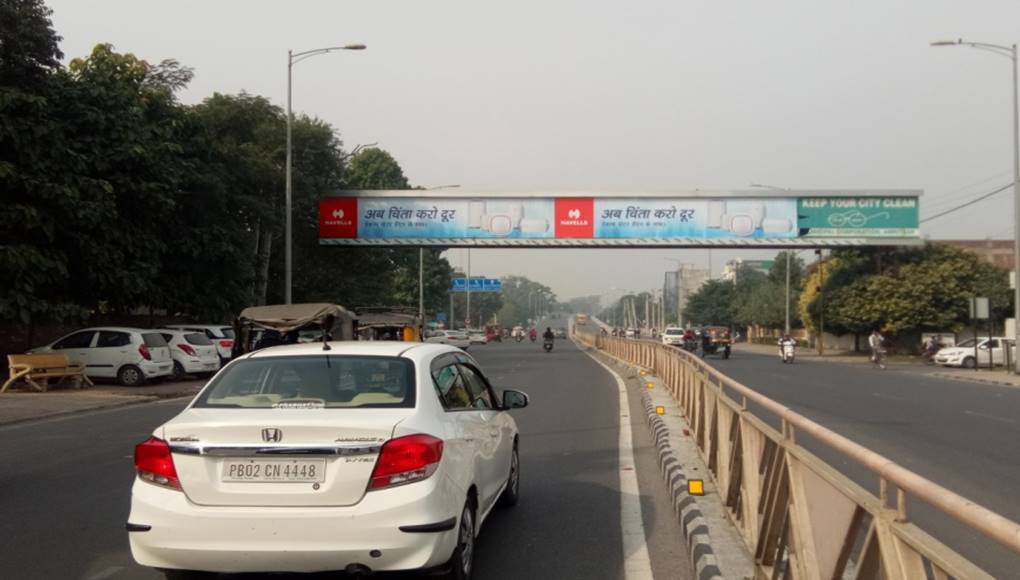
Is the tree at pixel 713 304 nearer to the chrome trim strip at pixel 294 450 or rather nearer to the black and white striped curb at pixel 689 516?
the black and white striped curb at pixel 689 516

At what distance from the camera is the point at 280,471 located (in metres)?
4.85

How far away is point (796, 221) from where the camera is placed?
134ft

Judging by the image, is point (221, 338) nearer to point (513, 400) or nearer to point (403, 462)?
point (513, 400)

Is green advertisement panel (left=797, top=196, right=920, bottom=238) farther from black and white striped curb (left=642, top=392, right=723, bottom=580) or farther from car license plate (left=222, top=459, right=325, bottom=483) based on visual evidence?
car license plate (left=222, top=459, right=325, bottom=483)

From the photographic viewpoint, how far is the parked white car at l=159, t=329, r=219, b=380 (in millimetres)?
25656

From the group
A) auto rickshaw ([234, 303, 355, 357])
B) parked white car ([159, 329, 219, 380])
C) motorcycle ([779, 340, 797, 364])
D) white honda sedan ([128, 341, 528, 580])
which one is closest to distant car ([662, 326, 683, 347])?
motorcycle ([779, 340, 797, 364])

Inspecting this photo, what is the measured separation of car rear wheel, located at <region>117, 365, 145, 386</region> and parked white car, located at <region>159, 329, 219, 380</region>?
5.22ft

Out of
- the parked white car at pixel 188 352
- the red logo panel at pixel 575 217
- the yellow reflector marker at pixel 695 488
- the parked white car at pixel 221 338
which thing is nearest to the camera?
the yellow reflector marker at pixel 695 488

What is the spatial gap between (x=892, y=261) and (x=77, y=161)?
40563 mm

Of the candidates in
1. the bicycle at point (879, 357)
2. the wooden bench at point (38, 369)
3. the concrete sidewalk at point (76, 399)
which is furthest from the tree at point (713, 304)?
the wooden bench at point (38, 369)

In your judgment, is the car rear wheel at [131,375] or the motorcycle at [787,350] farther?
the motorcycle at [787,350]

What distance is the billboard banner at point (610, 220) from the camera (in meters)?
40.8

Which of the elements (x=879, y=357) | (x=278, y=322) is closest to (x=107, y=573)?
(x=278, y=322)

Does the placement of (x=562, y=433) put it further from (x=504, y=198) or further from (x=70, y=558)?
(x=504, y=198)
